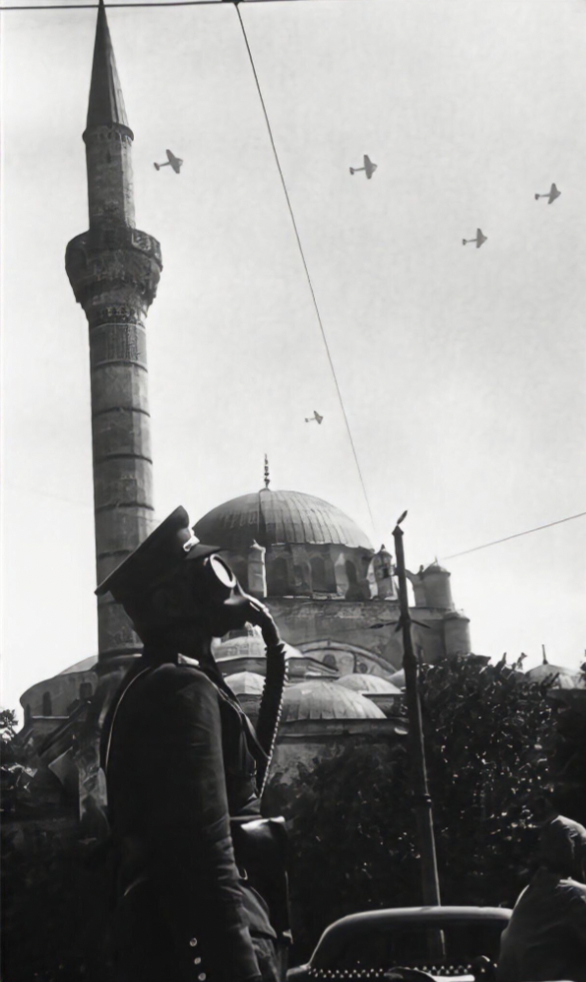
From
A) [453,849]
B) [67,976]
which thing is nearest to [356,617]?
[453,849]

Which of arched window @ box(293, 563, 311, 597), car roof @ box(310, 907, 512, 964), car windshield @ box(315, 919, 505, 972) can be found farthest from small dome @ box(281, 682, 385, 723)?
car roof @ box(310, 907, 512, 964)

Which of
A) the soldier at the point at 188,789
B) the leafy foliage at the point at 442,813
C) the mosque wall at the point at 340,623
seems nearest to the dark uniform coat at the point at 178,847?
the soldier at the point at 188,789

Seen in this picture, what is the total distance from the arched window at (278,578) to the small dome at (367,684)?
18.2ft

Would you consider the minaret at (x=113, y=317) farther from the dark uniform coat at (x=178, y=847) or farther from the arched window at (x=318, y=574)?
the dark uniform coat at (x=178, y=847)

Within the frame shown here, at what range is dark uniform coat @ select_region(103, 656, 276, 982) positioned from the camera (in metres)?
2.70

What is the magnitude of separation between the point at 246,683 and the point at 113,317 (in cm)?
737

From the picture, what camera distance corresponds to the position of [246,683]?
2262 cm

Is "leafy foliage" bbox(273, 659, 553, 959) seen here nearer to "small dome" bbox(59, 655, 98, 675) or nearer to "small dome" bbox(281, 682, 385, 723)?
"small dome" bbox(281, 682, 385, 723)

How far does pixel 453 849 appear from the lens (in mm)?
15758

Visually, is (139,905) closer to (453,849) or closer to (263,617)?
(263,617)

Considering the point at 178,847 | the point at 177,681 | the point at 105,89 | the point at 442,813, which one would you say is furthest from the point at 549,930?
the point at 105,89

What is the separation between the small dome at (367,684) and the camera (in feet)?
81.7

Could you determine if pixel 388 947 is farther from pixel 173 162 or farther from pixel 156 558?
pixel 173 162

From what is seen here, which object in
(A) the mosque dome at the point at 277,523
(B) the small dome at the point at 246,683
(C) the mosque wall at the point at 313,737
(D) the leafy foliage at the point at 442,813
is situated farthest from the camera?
(A) the mosque dome at the point at 277,523
